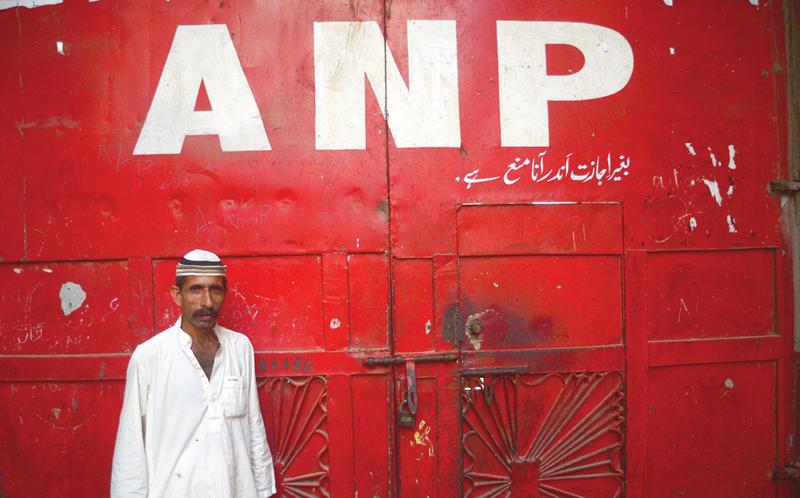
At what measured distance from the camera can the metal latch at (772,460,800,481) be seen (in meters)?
2.70

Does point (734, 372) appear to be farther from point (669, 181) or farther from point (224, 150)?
point (224, 150)

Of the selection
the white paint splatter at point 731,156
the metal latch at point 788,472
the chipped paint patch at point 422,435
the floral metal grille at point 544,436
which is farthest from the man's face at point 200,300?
the metal latch at point 788,472

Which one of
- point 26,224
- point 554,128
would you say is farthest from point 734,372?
point 26,224

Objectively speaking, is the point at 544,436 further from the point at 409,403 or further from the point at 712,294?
the point at 712,294

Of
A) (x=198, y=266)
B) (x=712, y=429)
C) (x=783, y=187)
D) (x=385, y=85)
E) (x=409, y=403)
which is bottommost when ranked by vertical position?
(x=712, y=429)

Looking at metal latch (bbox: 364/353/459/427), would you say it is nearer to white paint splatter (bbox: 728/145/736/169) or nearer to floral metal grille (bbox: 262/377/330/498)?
floral metal grille (bbox: 262/377/330/498)

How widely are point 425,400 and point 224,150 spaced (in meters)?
1.70

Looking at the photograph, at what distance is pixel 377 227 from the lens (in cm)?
258

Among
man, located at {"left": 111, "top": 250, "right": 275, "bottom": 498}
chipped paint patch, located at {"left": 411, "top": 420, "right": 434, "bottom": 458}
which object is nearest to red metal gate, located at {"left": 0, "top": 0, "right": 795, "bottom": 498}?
chipped paint patch, located at {"left": 411, "top": 420, "right": 434, "bottom": 458}

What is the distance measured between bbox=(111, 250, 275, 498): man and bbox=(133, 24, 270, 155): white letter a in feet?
2.41

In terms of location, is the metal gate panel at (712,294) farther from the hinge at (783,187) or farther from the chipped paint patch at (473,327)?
the chipped paint patch at (473,327)

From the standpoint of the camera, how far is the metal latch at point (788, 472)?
106 inches

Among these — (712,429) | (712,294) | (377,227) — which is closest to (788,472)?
(712,429)

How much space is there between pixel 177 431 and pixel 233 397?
10.0 inches
